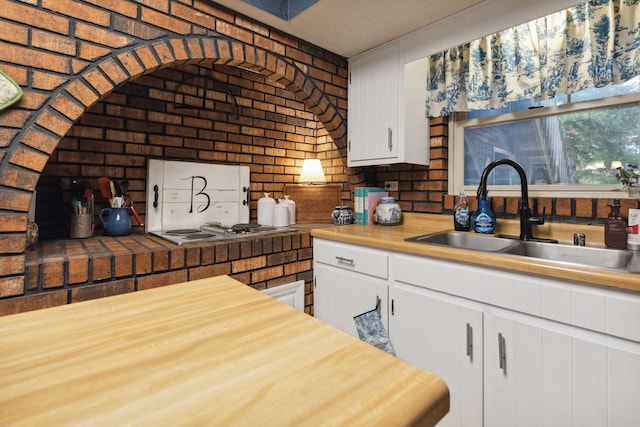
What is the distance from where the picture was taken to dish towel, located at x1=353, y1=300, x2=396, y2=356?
1.67m

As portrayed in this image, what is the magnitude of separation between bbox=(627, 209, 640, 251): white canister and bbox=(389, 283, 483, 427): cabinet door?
0.76 m

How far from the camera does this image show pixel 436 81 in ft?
7.38

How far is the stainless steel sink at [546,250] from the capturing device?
1416 mm

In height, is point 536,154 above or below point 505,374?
above

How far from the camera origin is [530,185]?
1.96 meters

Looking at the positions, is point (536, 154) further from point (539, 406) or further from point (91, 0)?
point (91, 0)

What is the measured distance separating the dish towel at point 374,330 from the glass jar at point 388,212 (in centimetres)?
73

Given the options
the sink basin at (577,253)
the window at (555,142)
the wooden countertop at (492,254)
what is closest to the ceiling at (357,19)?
the window at (555,142)

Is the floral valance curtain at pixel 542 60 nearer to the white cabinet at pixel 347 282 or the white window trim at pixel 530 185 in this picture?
the white window trim at pixel 530 185

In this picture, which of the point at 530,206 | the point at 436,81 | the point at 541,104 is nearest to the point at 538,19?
the point at 541,104

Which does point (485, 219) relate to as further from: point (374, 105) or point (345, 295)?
point (374, 105)

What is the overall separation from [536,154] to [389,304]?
1.27 meters

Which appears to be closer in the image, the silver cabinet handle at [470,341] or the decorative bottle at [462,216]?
the silver cabinet handle at [470,341]

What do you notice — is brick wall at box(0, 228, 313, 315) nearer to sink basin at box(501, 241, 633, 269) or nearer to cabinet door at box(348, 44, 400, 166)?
cabinet door at box(348, 44, 400, 166)
